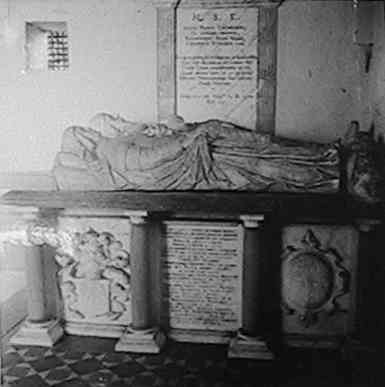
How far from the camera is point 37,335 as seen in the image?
3.66 m

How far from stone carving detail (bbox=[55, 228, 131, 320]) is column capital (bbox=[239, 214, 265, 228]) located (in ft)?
2.63

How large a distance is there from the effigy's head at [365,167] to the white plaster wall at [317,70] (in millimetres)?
460

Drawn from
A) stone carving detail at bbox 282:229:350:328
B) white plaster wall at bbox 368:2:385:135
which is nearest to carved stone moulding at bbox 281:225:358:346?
stone carving detail at bbox 282:229:350:328

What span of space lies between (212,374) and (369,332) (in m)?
0.98

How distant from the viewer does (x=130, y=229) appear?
3619 mm

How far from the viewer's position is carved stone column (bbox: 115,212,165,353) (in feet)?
11.7

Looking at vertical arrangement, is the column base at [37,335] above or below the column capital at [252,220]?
below

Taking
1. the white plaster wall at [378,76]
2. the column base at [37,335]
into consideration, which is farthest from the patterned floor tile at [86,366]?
the white plaster wall at [378,76]

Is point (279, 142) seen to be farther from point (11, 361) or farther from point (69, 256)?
point (11, 361)

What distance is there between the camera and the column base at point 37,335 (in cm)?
366

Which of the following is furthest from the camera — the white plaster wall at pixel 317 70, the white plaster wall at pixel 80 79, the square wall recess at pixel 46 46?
the square wall recess at pixel 46 46

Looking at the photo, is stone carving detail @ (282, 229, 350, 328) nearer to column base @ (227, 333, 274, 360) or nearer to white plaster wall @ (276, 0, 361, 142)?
column base @ (227, 333, 274, 360)

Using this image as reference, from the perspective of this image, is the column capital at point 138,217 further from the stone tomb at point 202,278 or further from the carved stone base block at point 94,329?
the carved stone base block at point 94,329

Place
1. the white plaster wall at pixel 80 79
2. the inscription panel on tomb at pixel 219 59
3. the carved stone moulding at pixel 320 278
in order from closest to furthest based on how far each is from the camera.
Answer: the carved stone moulding at pixel 320 278 < the inscription panel on tomb at pixel 219 59 < the white plaster wall at pixel 80 79
